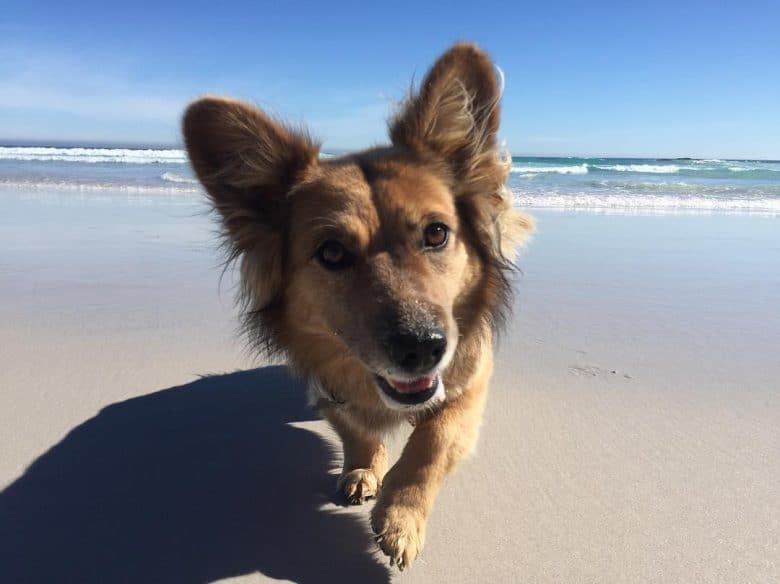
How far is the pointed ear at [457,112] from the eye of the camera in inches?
113

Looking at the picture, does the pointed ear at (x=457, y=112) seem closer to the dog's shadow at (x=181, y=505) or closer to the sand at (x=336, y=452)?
the sand at (x=336, y=452)

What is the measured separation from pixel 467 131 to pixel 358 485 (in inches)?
65.3

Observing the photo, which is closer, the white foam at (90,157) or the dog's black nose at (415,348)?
the dog's black nose at (415,348)

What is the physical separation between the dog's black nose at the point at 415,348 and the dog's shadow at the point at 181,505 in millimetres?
672

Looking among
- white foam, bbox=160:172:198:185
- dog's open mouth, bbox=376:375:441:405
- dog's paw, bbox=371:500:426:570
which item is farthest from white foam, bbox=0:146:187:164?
dog's paw, bbox=371:500:426:570

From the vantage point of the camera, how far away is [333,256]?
2596 millimetres

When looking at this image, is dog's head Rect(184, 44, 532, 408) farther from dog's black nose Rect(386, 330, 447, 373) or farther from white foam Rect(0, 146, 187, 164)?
white foam Rect(0, 146, 187, 164)

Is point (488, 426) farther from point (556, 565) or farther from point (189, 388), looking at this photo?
point (189, 388)

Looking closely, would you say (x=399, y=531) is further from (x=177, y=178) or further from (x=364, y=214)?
(x=177, y=178)

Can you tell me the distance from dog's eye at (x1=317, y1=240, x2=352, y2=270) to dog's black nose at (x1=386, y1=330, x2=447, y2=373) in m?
0.54

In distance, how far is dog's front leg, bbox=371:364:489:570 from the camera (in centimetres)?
206

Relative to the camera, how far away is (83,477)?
8.60 ft

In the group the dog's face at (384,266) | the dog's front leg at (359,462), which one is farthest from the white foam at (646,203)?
the dog's front leg at (359,462)

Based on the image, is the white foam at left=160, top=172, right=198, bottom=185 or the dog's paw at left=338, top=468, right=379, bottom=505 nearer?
the dog's paw at left=338, top=468, right=379, bottom=505
